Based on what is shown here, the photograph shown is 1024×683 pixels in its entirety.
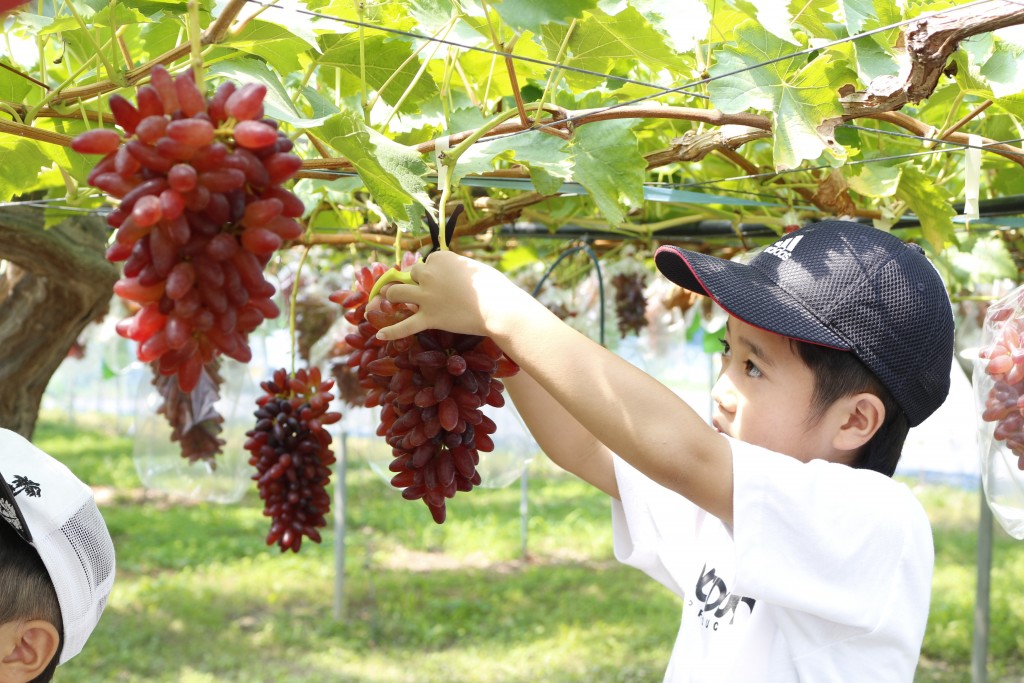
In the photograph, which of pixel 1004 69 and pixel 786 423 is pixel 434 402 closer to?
pixel 786 423

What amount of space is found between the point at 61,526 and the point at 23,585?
8 cm

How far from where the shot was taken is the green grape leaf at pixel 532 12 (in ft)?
3.23

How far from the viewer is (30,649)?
→ 1240mm

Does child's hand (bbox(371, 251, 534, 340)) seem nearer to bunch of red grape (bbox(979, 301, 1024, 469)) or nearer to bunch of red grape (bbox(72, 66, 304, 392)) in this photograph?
bunch of red grape (bbox(72, 66, 304, 392))

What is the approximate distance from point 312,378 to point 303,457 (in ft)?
0.51

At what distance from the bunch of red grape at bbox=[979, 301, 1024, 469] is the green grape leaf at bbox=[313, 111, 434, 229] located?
34.0 inches

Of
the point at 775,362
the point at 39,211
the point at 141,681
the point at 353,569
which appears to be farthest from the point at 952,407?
→ the point at 353,569

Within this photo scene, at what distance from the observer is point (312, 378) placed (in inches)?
67.2

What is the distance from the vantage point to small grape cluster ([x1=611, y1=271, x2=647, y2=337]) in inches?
155

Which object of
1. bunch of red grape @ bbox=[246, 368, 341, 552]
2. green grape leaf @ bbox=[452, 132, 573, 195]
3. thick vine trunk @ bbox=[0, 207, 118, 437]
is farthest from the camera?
thick vine trunk @ bbox=[0, 207, 118, 437]

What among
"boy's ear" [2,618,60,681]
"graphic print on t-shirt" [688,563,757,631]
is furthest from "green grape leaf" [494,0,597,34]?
"boy's ear" [2,618,60,681]

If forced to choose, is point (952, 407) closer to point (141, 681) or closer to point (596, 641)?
point (596, 641)

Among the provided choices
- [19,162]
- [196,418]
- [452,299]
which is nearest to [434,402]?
[452,299]

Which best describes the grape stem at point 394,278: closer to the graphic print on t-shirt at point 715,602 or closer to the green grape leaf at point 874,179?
the graphic print on t-shirt at point 715,602
